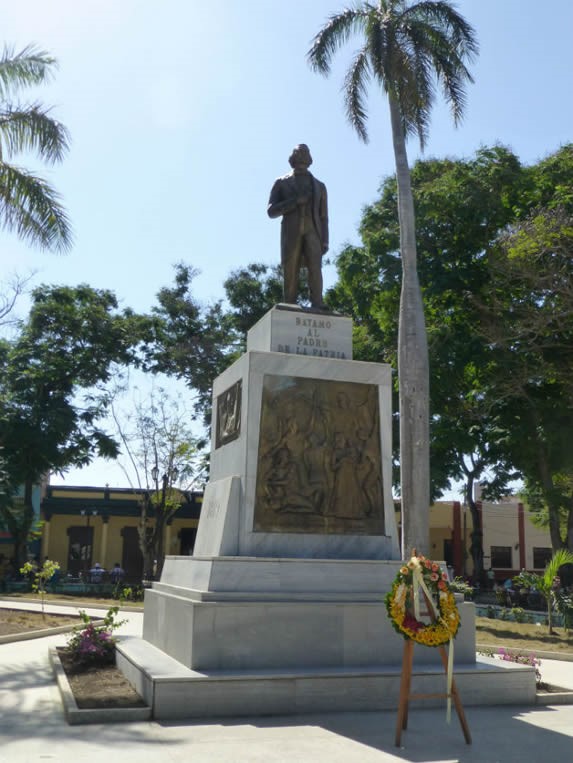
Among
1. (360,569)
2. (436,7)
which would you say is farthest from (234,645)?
(436,7)

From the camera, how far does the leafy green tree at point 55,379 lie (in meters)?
31.1

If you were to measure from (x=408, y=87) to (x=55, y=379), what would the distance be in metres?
19.2

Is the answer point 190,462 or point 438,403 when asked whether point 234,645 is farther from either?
point 190,462

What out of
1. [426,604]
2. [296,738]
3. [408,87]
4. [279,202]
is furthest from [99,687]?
[408,87]

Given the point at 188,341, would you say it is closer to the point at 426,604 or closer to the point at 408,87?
the point at 408,87

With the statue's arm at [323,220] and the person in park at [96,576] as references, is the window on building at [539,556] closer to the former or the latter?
the person in park at [96,576]

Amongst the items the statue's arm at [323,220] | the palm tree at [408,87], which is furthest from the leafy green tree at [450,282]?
the statue's arm at [323,220]

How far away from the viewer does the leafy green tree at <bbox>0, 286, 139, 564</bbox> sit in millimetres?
31094

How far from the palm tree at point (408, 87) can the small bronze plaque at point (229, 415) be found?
304 inches

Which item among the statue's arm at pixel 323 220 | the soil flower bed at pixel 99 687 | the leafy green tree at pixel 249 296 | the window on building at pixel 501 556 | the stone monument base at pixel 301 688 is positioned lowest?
the soil flower bed at pixel 99 687

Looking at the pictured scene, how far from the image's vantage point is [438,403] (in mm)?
25719

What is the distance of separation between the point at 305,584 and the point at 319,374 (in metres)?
2.79

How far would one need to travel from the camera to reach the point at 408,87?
65.2ft

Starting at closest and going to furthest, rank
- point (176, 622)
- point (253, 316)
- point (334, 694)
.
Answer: point (334, 694) < point (176, 622) < point (253, 316)
